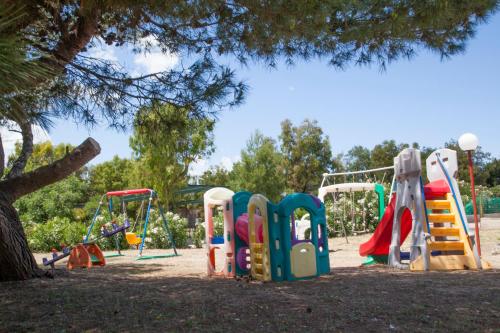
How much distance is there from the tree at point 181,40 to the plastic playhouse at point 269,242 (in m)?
1.41

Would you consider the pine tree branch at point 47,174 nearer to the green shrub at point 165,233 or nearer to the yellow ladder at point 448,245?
the yellow ladder at point 448,245

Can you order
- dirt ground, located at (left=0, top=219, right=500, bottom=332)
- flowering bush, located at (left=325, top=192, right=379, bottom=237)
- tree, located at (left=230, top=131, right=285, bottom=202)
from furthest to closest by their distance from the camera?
tree, located at (left=230, top=131, right=285, bottom=202) < flowering bush, located at (left=325, top=192, right=379, bottom=237) < dirt ground, located at (left=0, top=219, right=500, bottom=332)

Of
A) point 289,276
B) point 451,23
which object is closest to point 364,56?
point 451,23

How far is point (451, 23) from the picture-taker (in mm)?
5281

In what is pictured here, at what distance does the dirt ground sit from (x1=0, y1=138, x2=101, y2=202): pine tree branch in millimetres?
1169

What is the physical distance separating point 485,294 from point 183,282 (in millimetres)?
3341

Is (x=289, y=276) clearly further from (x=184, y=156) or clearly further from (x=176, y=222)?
(x=184, y=156)

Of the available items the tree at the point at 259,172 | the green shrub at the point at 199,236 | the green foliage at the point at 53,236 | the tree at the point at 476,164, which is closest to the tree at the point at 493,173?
the tree at the point at 476,164

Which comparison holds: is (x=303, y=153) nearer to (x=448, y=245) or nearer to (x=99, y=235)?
(x=99, y=235)

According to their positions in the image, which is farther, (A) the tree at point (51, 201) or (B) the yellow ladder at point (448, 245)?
(A) the tree at point (51, 201)

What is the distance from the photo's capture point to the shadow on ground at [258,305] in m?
3.43

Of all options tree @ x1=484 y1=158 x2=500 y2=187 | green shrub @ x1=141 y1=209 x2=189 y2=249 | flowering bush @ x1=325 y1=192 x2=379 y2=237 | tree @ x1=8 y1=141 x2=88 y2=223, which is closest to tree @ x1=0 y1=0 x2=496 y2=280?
green shrub @ x1=141 y1=209 x2=189 y2=249

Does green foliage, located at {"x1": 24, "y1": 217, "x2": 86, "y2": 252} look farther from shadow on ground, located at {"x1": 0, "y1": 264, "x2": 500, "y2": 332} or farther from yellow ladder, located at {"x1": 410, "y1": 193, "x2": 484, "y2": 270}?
yellow ladder, located at {"x1": 410, "y1": 193, "x2": 484, "y2": 270}

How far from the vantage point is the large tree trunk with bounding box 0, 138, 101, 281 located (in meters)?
5.21
